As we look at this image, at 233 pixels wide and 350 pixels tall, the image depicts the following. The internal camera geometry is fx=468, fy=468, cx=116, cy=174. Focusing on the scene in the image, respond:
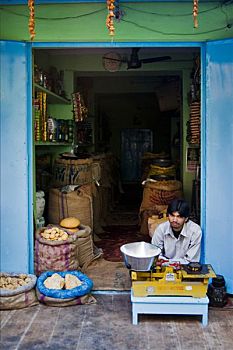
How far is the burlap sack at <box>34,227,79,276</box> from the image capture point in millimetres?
4488

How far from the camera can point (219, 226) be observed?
439 centimetres

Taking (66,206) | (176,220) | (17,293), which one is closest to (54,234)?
(17,293)

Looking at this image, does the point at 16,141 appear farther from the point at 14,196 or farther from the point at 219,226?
the point at 219,226

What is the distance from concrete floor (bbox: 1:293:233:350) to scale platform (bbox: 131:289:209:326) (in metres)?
0.10

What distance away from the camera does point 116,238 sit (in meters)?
6.79

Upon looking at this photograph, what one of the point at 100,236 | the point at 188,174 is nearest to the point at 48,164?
the point at 100,236

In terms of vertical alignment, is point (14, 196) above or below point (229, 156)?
below

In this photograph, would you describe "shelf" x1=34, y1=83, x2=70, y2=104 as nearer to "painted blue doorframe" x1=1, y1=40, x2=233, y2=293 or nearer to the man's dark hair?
"painted blue doorframe" x1=1, y1=40, x2=233, y2=293

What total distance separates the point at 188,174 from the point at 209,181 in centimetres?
283

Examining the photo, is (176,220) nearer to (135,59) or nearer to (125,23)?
(125,23)

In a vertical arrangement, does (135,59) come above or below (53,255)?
above

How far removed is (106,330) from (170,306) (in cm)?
55

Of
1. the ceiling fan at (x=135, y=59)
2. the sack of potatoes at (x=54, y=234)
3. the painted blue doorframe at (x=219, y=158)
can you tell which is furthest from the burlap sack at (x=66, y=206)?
the ceiling fan at (x=135, y=59)

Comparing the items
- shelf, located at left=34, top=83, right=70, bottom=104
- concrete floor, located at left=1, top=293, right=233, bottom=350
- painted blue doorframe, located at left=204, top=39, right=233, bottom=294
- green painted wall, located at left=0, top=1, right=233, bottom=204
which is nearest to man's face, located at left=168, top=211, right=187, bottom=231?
painted blue doorframe, located at left=204, top=39, right=233, bottom=294
